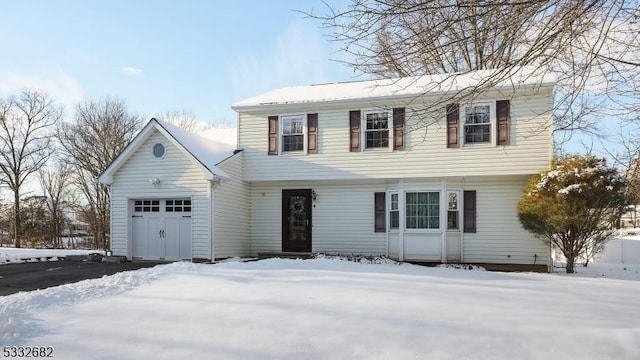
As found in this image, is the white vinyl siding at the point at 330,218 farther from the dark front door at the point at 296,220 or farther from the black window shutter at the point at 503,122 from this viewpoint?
the black window shutter at the point at 503,122

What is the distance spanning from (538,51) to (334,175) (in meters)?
10.2

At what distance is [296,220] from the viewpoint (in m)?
16.6

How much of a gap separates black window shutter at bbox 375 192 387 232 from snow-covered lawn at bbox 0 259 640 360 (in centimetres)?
608

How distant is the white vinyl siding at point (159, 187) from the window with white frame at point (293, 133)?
3036 mm

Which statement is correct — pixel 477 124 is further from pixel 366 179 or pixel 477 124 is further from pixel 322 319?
pixel 322 319

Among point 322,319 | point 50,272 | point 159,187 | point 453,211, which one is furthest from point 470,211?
point 50,272

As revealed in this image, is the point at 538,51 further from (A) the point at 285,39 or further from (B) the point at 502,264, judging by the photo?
(B) the point at 502,264

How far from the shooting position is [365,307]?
6961 mm

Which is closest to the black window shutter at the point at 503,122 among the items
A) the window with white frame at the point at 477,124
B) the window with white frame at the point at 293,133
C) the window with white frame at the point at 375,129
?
the window with white frame at the point at 477,124

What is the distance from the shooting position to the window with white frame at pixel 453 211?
15.1 meters

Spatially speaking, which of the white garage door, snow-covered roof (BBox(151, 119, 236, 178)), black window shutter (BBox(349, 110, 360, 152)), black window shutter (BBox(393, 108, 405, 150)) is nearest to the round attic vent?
snow-covered roof (BBox(151, 119, 236, 178))

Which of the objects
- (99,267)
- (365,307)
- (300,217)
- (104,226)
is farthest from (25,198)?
(365,307)

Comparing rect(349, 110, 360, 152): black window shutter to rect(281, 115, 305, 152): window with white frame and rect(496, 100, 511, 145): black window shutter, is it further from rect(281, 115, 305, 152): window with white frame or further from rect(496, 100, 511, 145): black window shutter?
rect(496, 100, 511, 145): black window shutter

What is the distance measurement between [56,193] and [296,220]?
92.2 ft
